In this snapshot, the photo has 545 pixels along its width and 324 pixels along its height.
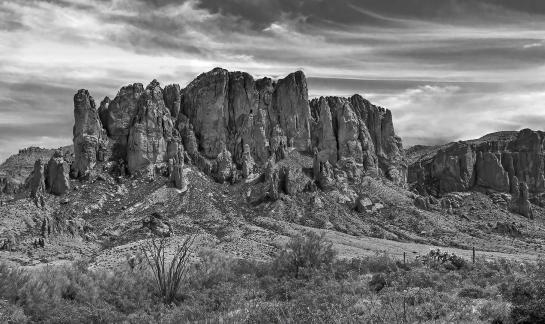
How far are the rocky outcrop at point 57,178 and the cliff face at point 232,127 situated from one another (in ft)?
18.1

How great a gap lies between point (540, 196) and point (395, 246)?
92.7 m

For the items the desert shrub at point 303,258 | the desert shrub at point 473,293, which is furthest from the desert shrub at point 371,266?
the desert shrub at point 473,293

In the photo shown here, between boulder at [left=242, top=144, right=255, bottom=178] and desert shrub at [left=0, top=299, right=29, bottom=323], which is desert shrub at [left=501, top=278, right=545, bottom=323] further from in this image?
boulder at [left=242, top=144, right=255, bottom=178]

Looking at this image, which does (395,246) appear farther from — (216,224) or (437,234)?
(216,224)

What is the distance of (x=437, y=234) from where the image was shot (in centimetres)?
12112

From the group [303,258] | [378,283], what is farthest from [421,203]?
[378,283]

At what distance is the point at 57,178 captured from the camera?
388 feet

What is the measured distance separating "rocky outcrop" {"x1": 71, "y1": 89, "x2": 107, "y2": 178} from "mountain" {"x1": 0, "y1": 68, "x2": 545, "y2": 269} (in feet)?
1.01

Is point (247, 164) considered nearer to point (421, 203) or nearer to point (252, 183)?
point (252, 183)

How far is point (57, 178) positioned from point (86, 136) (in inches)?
622

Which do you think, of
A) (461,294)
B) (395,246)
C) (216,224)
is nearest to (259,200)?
(216,224)

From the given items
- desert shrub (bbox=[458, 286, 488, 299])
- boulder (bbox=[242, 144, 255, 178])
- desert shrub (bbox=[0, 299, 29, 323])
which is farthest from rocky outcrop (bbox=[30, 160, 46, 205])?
desert shrub (bbox=[458, 286, 488, 299])

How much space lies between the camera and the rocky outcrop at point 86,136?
12631cm

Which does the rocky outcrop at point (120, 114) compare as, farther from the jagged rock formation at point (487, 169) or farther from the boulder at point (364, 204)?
the jagged rock formation at point (487, 169)
